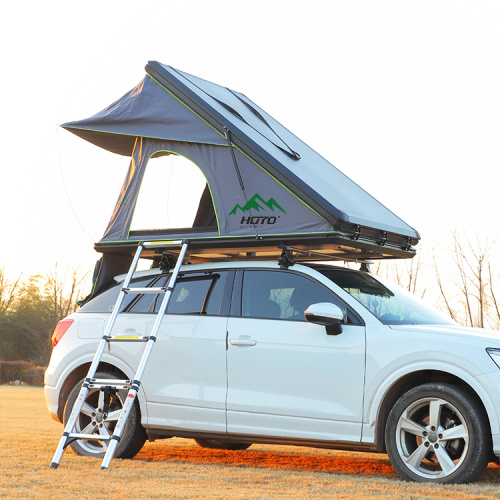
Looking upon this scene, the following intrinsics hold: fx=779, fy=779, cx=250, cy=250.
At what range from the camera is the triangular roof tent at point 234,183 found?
750cm

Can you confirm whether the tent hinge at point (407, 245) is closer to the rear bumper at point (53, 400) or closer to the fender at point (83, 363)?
the fender at point (83, 363)

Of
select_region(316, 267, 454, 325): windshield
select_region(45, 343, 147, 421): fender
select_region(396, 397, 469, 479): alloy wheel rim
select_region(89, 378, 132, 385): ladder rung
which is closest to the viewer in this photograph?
select_region(396, 397, 469, 479): alloy wheel rim

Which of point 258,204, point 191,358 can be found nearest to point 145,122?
point 258,204

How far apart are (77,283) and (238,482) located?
4082 cm

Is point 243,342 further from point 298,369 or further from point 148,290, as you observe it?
point 148,290

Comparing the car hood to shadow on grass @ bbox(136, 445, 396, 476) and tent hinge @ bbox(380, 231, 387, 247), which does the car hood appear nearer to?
tent hinge @ bbox(380, 231, 387, 247)

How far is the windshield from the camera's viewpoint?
712cm

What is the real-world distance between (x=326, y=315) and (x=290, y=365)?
648 millimetres

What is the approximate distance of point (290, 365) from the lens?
23.0 feet

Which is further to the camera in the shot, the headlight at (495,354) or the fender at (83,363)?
the fender at (83,363)

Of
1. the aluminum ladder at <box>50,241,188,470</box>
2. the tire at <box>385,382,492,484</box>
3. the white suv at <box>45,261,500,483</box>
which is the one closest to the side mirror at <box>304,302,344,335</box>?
the white suv at <box>45,261,500,483</box>

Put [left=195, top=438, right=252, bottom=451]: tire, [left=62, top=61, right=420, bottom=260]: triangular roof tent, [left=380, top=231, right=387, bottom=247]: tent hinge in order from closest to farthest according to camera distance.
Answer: [left=62, top=61, right=420, bottom=260]: triangular roof tent, [left=380, top=231, right=387, bottom=247]: tent hinge, [left=195, top=438, right=252, bottom=451]: tire

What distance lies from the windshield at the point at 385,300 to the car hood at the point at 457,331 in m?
0.20

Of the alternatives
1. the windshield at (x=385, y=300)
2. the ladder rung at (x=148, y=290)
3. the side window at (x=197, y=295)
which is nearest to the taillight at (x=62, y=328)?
the ladder rung at (x=148, y=290)
